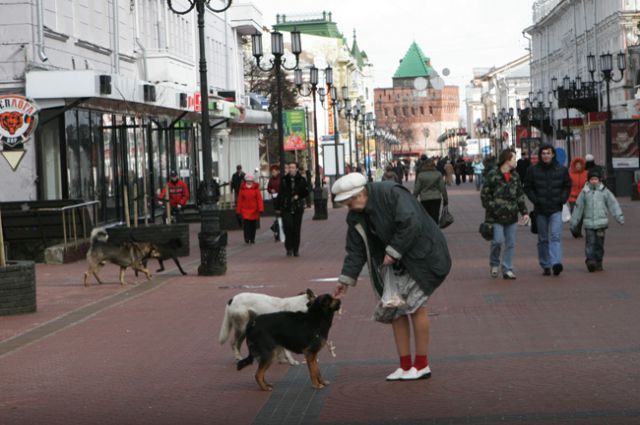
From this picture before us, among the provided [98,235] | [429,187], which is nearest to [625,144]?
[429,187]

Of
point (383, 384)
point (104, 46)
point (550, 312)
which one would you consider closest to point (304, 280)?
point (550, 312)

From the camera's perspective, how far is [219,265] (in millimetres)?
21031

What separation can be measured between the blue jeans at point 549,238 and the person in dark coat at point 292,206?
23.3 ft

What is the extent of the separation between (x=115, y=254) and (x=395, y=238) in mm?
10923

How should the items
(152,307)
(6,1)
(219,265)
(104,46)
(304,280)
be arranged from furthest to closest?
(104,46)
(6,1)
(219,265)
(304,280)
(152,307)

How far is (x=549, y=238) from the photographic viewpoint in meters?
18.2

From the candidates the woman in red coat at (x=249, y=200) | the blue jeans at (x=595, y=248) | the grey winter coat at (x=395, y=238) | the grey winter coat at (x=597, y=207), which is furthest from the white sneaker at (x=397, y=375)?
the woman in red coat at (x=249, y=200)

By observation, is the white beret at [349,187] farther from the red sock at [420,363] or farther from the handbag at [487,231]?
the handbag at [487,231]

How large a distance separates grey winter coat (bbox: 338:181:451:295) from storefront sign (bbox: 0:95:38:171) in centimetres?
997

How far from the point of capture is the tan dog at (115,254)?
19703 millimetres

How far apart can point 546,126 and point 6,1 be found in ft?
213

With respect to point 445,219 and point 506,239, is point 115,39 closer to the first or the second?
point 445,219

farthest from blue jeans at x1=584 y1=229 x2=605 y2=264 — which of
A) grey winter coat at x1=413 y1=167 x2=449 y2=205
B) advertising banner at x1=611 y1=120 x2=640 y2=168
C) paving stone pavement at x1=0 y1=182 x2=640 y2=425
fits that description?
advertising banner at x1=611 y1=120 x2=640 y2=168

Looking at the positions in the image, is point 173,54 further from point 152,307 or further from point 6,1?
point 152,307
